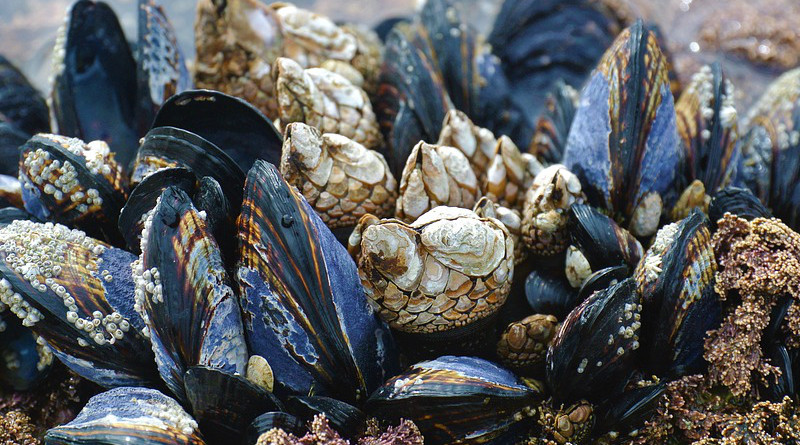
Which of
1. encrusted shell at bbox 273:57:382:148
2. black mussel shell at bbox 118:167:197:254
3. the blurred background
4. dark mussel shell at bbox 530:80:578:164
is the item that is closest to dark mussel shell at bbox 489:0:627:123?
the blurred background

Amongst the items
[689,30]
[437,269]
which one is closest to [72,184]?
[437,269]

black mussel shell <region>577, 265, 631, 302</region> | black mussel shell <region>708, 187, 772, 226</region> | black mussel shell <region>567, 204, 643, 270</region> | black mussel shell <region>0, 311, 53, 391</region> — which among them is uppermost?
black mussel shell <region>708, 187, 772, 226</region>

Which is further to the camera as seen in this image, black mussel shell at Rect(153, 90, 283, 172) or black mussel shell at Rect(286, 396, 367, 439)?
black mussel shell at Rect(153, 90, 283, 172)

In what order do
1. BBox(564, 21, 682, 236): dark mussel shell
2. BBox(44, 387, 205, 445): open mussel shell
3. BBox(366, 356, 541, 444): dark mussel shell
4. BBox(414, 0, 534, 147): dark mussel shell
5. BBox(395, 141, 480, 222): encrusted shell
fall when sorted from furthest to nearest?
BBox(414, 0, 534, 147): dark mussel shell → BBox(564, 21, 682, 236): dark mussel shell → BBox(395, 141, 480, 222): encrusted shell → BBox(366, 356, 541, 444): dark mussel shell → BBox(44, 387, 205, 445): open mussel shell

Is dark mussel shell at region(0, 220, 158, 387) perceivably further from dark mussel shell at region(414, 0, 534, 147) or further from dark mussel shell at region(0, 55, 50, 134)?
dark mussel shell at region(414, 0, 534, 147)

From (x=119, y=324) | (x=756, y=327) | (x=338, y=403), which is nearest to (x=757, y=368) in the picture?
(x=756, y=327)

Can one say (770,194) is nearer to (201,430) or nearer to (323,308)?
(323,308)

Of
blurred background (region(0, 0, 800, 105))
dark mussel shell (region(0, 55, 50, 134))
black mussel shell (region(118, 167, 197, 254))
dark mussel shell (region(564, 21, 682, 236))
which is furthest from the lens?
blurred background (region(0, 0, 800, 105))
